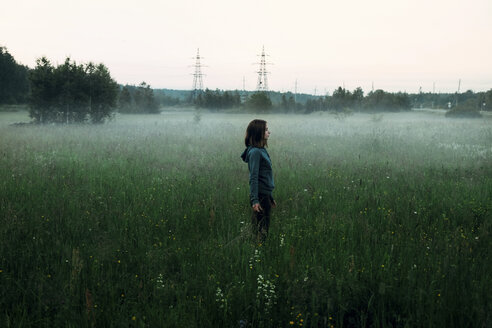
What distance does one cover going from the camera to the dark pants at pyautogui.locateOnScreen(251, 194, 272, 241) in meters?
5.01

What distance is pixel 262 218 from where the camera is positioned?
16.6 ft

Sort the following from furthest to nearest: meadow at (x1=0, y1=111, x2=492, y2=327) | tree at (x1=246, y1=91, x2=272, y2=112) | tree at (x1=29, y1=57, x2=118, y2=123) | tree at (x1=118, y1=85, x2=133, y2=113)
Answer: tree at (x1=118, y1=85, x2=133, y2=113)
tree at (x1=246, y1=91, x2=272, y2=112)
tree at (x1=29, y1=57, x2=118, y2=123)
meadow at (x1=0, y1=111, x2=492, y2=327)

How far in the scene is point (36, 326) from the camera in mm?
3145

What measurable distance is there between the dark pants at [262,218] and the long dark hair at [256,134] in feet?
2.64

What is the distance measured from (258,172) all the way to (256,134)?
1.82 feet

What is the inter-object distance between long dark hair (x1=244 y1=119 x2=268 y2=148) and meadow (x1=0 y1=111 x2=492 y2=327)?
1.32 metres

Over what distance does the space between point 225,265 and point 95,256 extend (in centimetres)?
178

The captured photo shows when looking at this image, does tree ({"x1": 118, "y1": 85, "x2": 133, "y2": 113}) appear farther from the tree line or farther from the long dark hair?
the long dark hair

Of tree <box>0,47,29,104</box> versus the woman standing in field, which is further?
tree <box>0,47,29,104</box>

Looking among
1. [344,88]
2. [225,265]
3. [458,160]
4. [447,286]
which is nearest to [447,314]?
[447,286]

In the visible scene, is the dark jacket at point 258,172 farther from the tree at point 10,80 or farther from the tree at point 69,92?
the tree at point 10,80

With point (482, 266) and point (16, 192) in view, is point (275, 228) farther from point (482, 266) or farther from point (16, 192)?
point (16, 192)

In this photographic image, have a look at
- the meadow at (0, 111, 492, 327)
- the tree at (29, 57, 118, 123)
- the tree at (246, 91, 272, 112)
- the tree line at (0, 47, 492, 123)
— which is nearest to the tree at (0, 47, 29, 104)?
the tree line at (0, 47, 492, 123)

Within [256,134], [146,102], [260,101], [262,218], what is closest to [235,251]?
[262,218]
